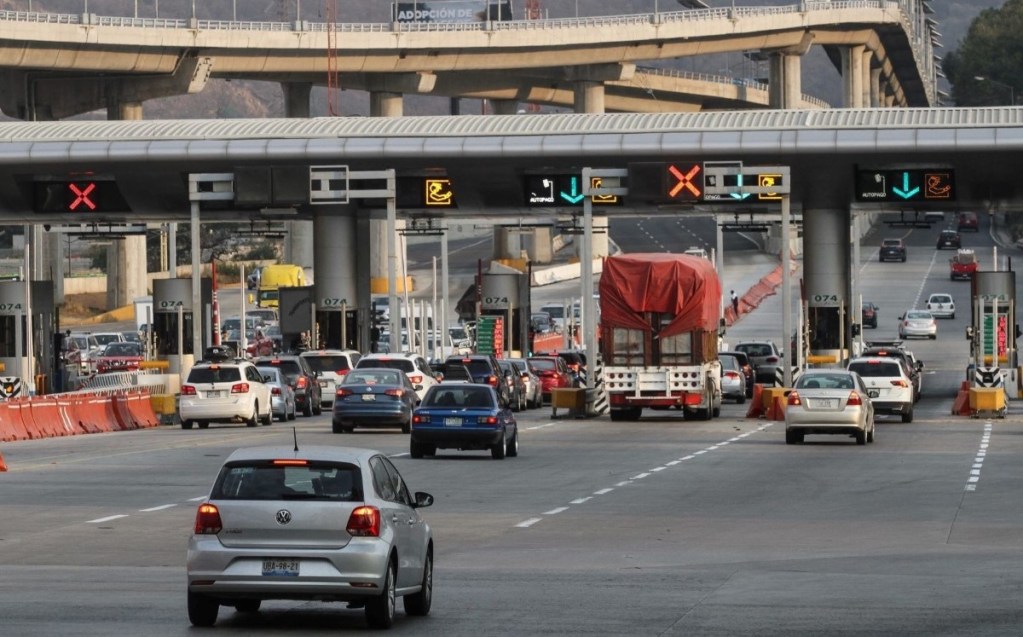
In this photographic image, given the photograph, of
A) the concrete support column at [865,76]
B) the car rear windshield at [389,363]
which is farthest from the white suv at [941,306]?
the car rear windshield at [389,363]

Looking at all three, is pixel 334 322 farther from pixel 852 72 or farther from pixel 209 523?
pixel 852 72

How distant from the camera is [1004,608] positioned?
628 inches

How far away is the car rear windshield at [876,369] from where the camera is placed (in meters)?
46.3

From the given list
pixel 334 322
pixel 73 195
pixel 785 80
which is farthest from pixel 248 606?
pixel 785 80

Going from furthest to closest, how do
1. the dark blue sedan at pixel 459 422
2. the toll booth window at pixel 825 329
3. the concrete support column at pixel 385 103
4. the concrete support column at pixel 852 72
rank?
1. the concrete support column at pixel 852 72
2. the concrete support column at pixel 385 103
3. the toll booth window at pixel 825 329
4. the dark blue sedan at pixel 459 422

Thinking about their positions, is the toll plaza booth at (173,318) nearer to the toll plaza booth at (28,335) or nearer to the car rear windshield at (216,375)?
the toll plaza booth at (28,335)

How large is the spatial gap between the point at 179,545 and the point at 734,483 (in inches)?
432

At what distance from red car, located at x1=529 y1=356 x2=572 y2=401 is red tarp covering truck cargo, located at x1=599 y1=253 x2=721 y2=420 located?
48.1 feet

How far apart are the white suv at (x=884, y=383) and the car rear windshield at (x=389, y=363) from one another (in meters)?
9.85

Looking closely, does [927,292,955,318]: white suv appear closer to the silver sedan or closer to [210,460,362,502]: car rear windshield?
the silver sedan

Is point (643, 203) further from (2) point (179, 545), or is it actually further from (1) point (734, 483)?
(2) point (179, 545)

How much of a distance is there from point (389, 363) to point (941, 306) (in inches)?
2382

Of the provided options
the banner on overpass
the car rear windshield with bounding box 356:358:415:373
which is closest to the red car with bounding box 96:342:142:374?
the car rear windshield with bounding box 356:358:415:373

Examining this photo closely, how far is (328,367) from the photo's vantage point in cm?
5709
